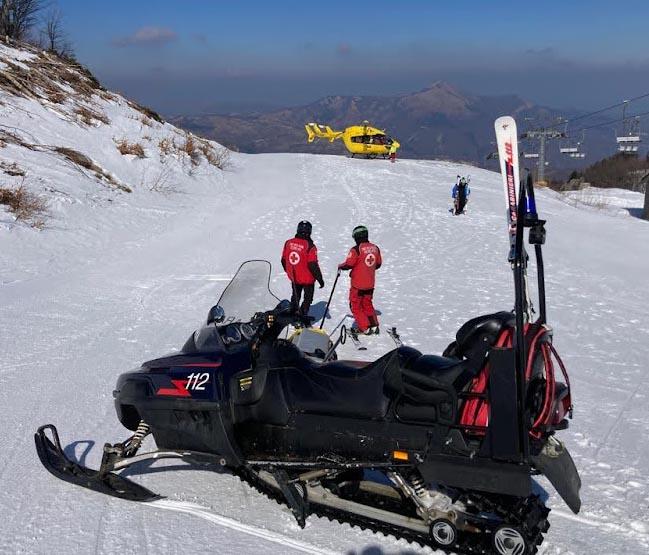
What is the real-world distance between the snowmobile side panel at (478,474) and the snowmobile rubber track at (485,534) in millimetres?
221

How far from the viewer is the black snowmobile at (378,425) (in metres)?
3.12

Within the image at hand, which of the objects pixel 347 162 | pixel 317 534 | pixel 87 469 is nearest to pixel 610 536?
pixel 317 534

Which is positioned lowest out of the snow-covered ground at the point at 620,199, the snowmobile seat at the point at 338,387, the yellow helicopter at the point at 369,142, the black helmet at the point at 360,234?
the snowmobile seat at the point at 338,387

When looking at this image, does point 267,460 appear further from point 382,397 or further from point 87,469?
point 87,469

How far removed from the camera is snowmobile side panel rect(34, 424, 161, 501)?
3.90 metres

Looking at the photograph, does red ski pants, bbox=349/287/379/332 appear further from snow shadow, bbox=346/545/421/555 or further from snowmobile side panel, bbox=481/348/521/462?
snowmobile side panel, bbox=481/348/521/462

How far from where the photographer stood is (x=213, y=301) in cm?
900

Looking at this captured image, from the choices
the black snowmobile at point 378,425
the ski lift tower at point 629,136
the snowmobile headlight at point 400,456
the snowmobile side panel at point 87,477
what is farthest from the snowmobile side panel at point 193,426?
the ski lift tower at point 629,136

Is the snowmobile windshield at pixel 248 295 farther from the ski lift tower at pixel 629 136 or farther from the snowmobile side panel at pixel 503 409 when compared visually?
the ski lift tower at pixel 629 136

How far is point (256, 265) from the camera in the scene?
14.8 ft

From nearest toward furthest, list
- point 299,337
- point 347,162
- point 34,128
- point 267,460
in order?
1. point 267,460
2. point 299,337
3. point 34,128
4. point 347,162

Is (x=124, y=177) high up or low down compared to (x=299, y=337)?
up

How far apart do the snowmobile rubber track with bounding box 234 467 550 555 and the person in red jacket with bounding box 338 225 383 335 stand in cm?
434

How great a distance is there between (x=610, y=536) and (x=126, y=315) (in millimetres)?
6189
